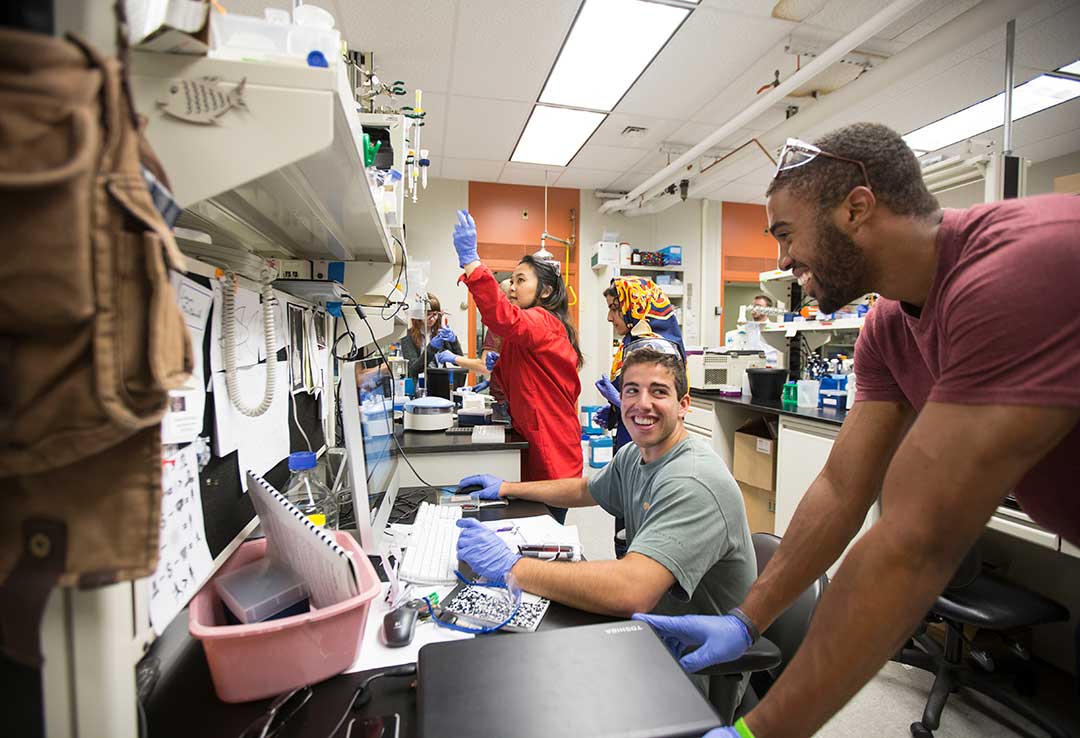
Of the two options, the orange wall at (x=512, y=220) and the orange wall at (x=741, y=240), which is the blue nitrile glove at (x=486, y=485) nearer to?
the orange wall at (x=512, y=220)

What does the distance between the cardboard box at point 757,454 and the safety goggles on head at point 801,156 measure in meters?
2.23

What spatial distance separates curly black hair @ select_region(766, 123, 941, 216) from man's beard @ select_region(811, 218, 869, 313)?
0.05 m

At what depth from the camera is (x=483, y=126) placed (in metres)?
3.90

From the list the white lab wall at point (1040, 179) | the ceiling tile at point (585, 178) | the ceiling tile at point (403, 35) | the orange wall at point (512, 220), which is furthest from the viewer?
the orange wall at point (512, 220)

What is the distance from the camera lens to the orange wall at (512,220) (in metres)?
5.21

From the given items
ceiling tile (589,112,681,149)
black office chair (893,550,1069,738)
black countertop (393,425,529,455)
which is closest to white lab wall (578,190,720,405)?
ceiling tile (589,112,681,149)

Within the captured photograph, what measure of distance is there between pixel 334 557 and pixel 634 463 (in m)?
0.93

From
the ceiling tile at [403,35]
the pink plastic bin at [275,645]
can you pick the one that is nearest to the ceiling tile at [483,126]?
the ceiling tile at [403,35]

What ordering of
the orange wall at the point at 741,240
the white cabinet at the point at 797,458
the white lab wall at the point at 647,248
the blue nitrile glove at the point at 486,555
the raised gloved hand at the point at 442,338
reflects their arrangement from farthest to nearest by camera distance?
1. the orange wall at the point at 741,240
2. the white lab wall at the point at 647,248
3. the raised gloved hand at the point at 442,338
4. the white cabinet at the point at 797,458
5. the blue nitrile glove at the point at 486,555

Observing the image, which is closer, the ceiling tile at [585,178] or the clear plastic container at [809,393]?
the clear plastic container at [809,393]

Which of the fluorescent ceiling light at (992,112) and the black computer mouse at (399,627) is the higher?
the fluorescent ceiling light at (992,112)

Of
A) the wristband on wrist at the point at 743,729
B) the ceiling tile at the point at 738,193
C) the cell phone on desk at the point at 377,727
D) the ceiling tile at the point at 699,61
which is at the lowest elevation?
the wristband on wrist at the point at 743,729

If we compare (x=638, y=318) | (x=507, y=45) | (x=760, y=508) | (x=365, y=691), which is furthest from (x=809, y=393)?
(x=365, y=691)

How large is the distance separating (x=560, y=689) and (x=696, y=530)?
0.52 m
